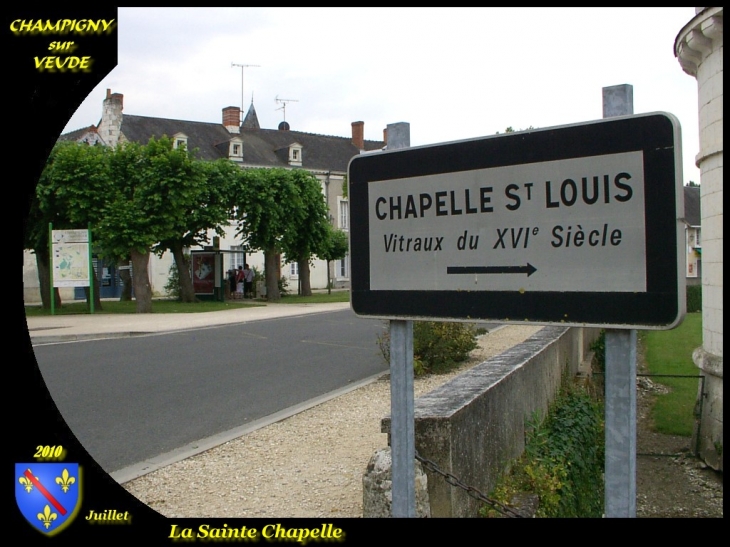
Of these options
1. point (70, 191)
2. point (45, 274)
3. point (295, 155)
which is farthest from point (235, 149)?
point (70, 191)

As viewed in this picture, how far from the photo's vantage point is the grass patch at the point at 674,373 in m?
11.9

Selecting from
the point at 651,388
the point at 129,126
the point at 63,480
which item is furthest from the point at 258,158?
the point at 63,480

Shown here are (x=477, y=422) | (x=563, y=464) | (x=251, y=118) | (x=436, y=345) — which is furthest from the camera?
(x=251, y=118)

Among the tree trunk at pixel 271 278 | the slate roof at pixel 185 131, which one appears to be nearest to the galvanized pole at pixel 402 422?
the tree trunk at pixel 271 278

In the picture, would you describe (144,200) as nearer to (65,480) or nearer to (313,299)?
(313,299)

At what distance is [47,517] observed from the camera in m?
3.78

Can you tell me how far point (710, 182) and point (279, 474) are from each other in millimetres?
6899

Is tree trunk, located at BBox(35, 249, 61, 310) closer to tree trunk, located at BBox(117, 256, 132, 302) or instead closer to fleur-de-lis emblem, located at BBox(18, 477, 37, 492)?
tree trunk, located at BBox(117, 256, 132, 302)

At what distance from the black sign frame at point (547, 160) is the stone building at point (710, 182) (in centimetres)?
785

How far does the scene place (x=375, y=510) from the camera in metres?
4.06

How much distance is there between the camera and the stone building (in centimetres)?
884

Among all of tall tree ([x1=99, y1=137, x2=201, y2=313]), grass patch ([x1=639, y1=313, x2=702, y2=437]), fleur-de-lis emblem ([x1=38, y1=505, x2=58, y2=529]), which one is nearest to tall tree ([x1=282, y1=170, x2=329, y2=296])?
tall tree ([x1=99, y1=137, x2=201, y2=313])

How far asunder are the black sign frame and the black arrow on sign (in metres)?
0.06
